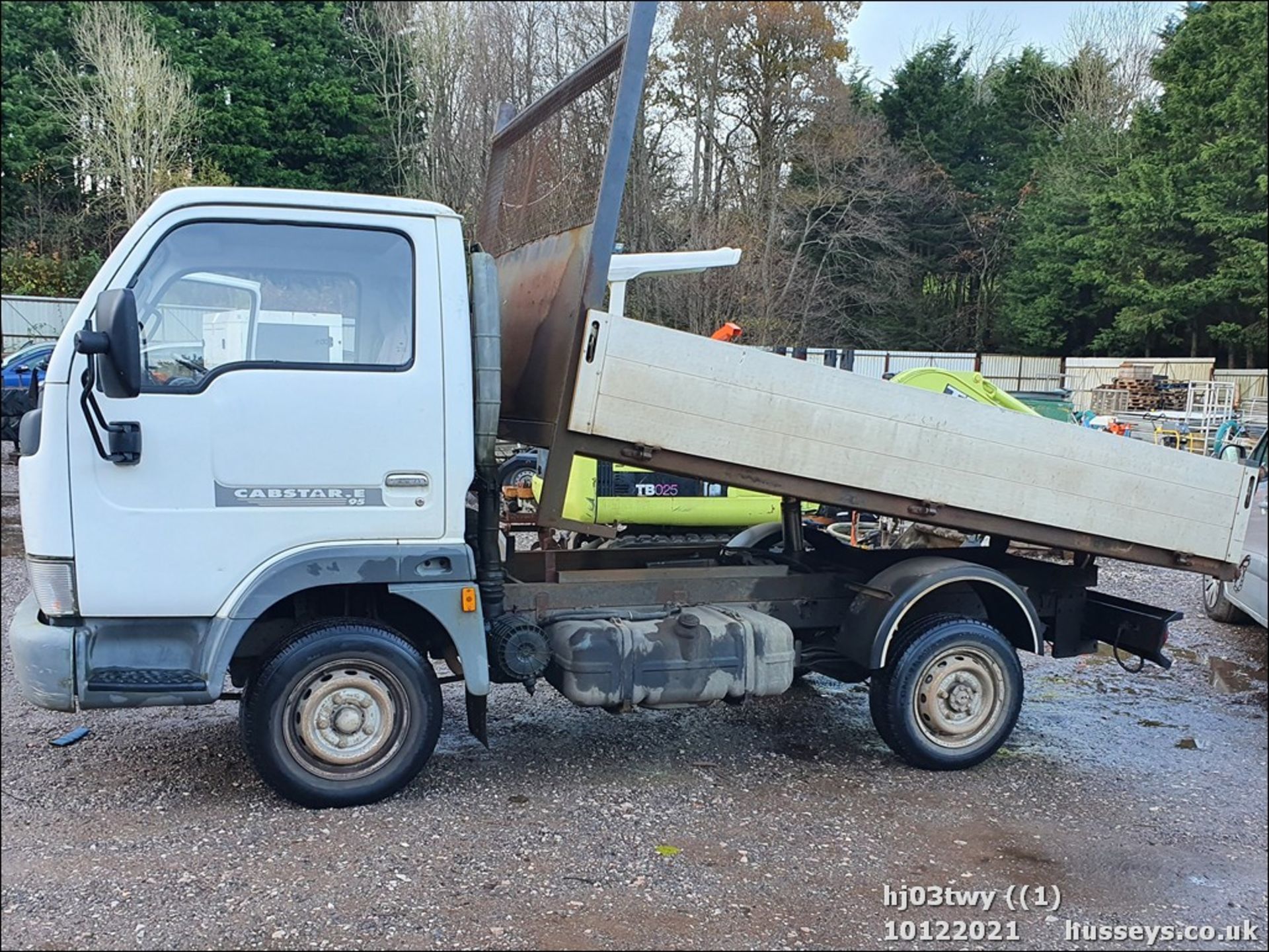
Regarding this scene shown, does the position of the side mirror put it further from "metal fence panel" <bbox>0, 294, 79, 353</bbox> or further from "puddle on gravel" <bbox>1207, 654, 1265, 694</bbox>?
"metal fence panel" <bbox>0, 294, 79, 353</bbox>

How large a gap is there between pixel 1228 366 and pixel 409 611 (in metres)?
36.3

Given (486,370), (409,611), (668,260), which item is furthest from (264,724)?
(668,260)

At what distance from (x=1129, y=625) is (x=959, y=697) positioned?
3.89 feet

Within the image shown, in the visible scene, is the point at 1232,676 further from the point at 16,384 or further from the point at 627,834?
the point at 16,384

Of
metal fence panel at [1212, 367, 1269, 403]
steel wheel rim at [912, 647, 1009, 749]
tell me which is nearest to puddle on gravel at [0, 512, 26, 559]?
steel wheel rim at [912, 647, 1009, 749]

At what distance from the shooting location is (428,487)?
14.7 feet

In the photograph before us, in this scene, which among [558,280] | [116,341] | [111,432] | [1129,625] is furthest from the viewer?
[1129,625]

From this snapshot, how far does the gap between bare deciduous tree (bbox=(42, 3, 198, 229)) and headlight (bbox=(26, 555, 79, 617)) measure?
24334 millimetres

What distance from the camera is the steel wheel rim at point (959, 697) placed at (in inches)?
211

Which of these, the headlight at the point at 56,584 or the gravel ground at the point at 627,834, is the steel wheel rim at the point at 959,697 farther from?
the headlight at the point at 56,584

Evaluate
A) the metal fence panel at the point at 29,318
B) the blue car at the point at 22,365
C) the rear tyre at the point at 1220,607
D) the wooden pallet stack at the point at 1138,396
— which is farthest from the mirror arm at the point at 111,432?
the wooden pallet stack at the point at 1138,396

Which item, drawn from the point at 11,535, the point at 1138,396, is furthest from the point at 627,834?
the point at 1138,396

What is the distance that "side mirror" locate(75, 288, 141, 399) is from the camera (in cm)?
381

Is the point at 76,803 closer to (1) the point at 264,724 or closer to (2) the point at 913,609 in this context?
(1) the point at 264,724
